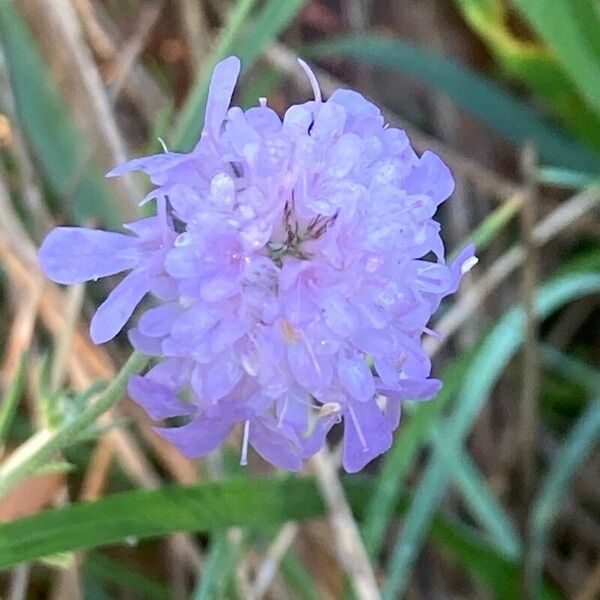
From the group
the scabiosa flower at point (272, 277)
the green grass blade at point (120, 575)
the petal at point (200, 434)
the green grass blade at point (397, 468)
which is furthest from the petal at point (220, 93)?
the green grass blade at point (120, 575)

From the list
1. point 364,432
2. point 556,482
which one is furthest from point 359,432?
point 556,482

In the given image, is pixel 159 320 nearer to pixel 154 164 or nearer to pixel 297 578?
pixel 154 164

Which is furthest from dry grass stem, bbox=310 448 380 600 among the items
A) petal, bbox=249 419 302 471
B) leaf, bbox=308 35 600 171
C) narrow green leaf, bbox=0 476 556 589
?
leaf, bbox=308 35 600 171

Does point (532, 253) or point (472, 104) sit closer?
point (532, 253)

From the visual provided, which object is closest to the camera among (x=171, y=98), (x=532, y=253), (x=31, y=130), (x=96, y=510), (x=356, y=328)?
(x=356, y=328)

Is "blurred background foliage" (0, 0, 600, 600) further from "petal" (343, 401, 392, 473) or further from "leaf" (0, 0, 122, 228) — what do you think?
"petal" (343, 401, 392, 473)

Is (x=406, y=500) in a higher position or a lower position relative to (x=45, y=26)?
lower

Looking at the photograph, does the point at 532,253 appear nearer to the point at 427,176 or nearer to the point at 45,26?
the point at 427,176

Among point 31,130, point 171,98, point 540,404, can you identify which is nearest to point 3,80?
point 31,130
